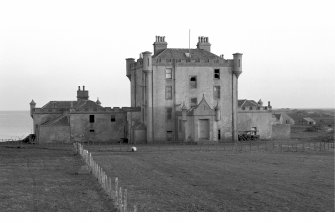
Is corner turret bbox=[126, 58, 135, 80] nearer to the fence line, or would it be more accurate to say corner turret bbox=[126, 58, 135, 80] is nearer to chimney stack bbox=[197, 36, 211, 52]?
chimney stack bbox=[197, 36, 211, 52]

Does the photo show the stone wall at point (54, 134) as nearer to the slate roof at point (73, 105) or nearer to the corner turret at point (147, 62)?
the slate roof at point (73, 105)

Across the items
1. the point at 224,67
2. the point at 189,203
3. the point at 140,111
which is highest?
the point at 224,67

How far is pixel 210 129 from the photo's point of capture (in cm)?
6119

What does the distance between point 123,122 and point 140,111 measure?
8.09 ft

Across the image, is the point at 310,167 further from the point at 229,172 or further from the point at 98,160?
the point at 98,160

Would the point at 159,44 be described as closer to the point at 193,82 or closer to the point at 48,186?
the point at 193,82

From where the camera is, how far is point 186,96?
211ft

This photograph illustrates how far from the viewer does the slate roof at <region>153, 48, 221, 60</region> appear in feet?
213

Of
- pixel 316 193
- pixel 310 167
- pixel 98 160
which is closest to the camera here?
pixel 316 193

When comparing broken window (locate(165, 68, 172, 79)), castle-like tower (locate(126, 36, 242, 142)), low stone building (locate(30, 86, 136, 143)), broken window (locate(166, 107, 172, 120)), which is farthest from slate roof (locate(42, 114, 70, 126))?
broken window (locate(165, 68, 172, 79))

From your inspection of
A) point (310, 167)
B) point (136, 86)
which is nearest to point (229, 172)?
point (310, 167)

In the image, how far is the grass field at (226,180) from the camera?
22.2 m

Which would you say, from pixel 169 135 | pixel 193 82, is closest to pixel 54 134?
pixel 169 135

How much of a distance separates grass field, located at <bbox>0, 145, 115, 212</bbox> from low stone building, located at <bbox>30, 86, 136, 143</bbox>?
749 inches
